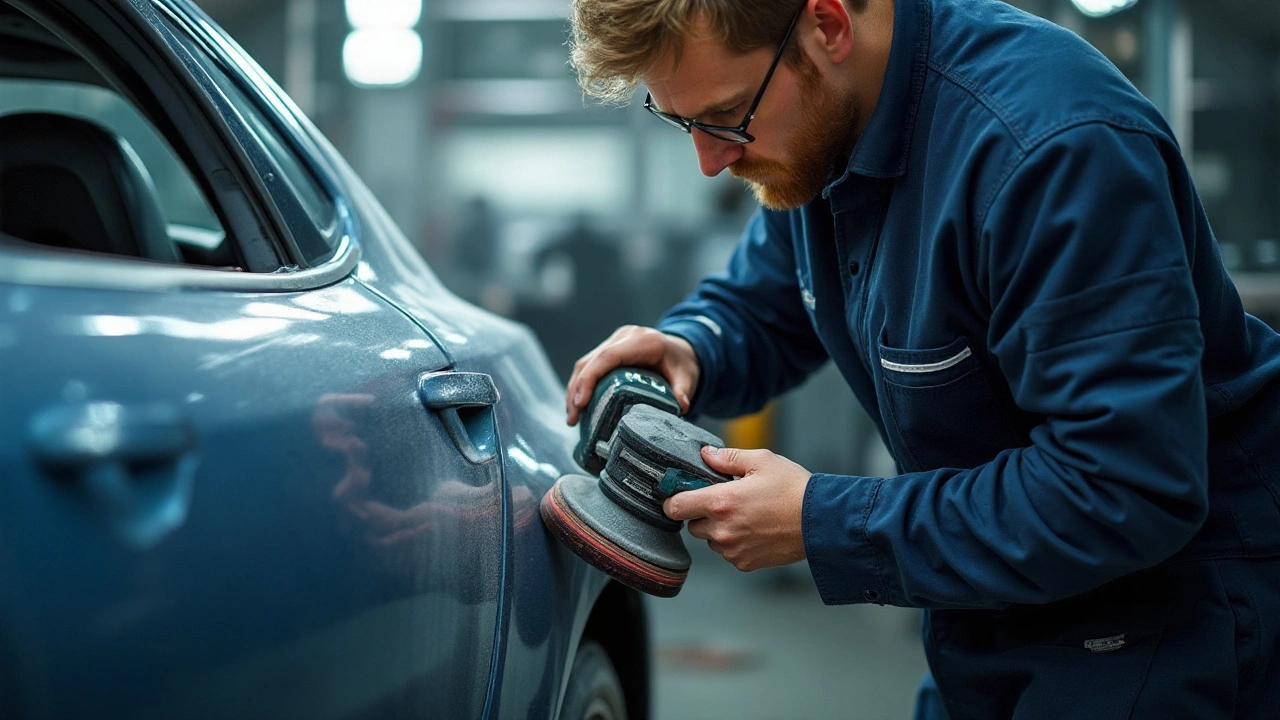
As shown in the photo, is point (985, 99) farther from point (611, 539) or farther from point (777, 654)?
point (777, 654)

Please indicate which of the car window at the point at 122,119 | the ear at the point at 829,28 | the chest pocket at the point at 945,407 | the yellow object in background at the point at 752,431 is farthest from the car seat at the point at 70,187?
the yellow object in background at the point at 752,431

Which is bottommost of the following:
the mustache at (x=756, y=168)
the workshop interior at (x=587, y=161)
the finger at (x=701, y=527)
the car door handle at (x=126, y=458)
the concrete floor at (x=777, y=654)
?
the concrete floor at (x=777, y=654)

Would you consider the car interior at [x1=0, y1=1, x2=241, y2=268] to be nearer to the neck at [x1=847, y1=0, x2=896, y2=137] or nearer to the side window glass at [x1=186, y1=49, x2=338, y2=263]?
the side window glass at [x1=186, y1=49, x2=338, y2=263]

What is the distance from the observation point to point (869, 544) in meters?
1.27

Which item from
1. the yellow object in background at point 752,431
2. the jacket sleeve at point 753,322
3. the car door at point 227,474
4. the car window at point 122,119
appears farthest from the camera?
the yellow object in background at point 752,431

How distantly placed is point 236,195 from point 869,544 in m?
0.85

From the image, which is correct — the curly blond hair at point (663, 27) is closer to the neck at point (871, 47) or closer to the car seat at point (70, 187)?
the neck at point (871, 47)

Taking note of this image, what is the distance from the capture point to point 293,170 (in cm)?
141

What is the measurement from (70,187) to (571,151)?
15.7ft

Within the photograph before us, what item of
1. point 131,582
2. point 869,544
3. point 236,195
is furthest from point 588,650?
point 131,582

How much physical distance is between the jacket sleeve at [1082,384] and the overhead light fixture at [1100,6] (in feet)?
17.9

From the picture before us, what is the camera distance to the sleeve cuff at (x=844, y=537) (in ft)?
4.17

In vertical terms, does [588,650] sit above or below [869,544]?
below

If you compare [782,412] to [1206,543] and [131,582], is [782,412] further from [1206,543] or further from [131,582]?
[131,582]
